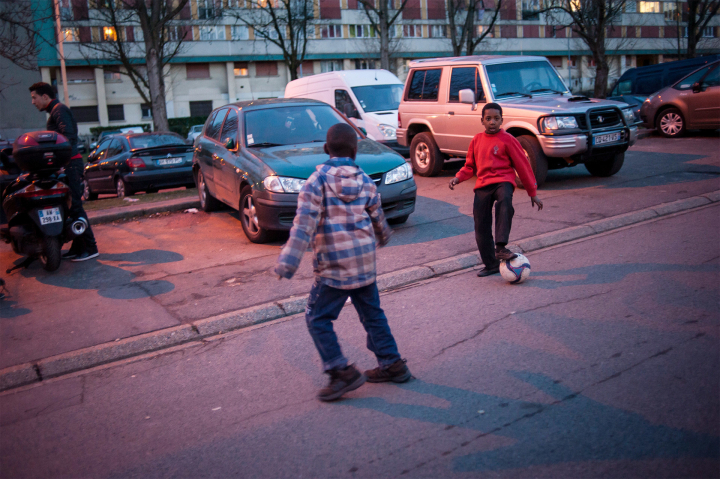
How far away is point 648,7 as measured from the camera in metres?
66.8

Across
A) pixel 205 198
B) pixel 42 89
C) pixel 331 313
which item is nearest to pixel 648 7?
pixel 205 198

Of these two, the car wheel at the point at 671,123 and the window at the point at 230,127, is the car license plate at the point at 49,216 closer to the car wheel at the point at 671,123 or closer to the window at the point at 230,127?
the window at the point at 230,127

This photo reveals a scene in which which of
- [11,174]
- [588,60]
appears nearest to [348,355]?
[11,174]

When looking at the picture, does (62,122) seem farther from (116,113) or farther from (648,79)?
(116,113)

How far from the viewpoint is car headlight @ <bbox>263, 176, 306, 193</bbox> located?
7312mm

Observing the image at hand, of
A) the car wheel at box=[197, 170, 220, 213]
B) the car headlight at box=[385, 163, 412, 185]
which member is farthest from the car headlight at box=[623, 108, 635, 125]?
the car wheel at box=[197, 170, 220, 213]

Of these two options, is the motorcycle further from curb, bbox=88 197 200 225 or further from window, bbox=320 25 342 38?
window, bbox=320 25 342 38

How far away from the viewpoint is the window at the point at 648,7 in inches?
2618

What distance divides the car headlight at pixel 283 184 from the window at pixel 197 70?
52848 mm

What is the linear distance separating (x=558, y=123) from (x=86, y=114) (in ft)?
173

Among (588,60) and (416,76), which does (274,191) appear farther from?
(588,60)

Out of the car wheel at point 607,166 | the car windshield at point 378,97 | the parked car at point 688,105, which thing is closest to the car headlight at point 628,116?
the car wheel at point 607,166

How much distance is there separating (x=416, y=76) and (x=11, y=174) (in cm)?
768

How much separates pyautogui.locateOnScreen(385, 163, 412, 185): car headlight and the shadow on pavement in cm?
434
